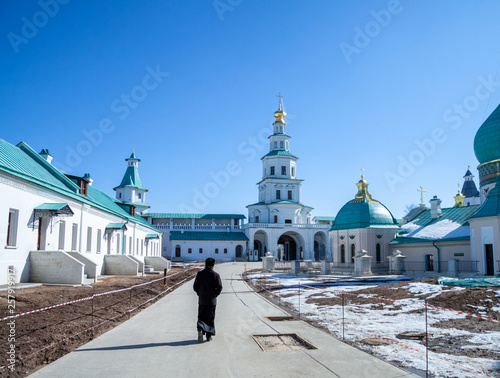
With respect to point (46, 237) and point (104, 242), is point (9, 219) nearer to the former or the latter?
point (46, 237)

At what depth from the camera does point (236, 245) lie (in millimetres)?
71188

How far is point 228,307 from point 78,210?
507 inches

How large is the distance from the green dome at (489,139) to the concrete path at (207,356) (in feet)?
106

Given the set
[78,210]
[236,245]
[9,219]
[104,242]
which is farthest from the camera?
[236,245]

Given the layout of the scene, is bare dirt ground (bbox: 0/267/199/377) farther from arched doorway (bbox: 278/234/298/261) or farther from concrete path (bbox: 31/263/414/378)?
arched doorway (bbox: 278/234/298/261)

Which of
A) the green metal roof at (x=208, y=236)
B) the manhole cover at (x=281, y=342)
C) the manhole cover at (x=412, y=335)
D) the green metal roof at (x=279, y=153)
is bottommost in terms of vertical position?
the manhole cover at (x=412, y=335)

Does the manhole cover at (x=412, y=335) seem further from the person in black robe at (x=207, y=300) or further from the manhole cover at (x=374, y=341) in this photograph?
the person in black robe at (x=207, y=300)

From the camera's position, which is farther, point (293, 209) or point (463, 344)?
point (293, 209)

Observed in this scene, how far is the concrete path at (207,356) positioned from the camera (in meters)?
6.35

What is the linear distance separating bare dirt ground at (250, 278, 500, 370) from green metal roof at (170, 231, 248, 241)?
50.2 meters

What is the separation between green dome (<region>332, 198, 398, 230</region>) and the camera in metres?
38.2

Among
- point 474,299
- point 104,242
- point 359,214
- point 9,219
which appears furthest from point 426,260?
point 9,219

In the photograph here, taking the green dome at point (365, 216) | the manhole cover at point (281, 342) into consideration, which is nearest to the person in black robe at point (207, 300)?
the manhole cover at point (281, 342)

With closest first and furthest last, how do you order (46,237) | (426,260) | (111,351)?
(111,351) < (46,237) < (426,260)
